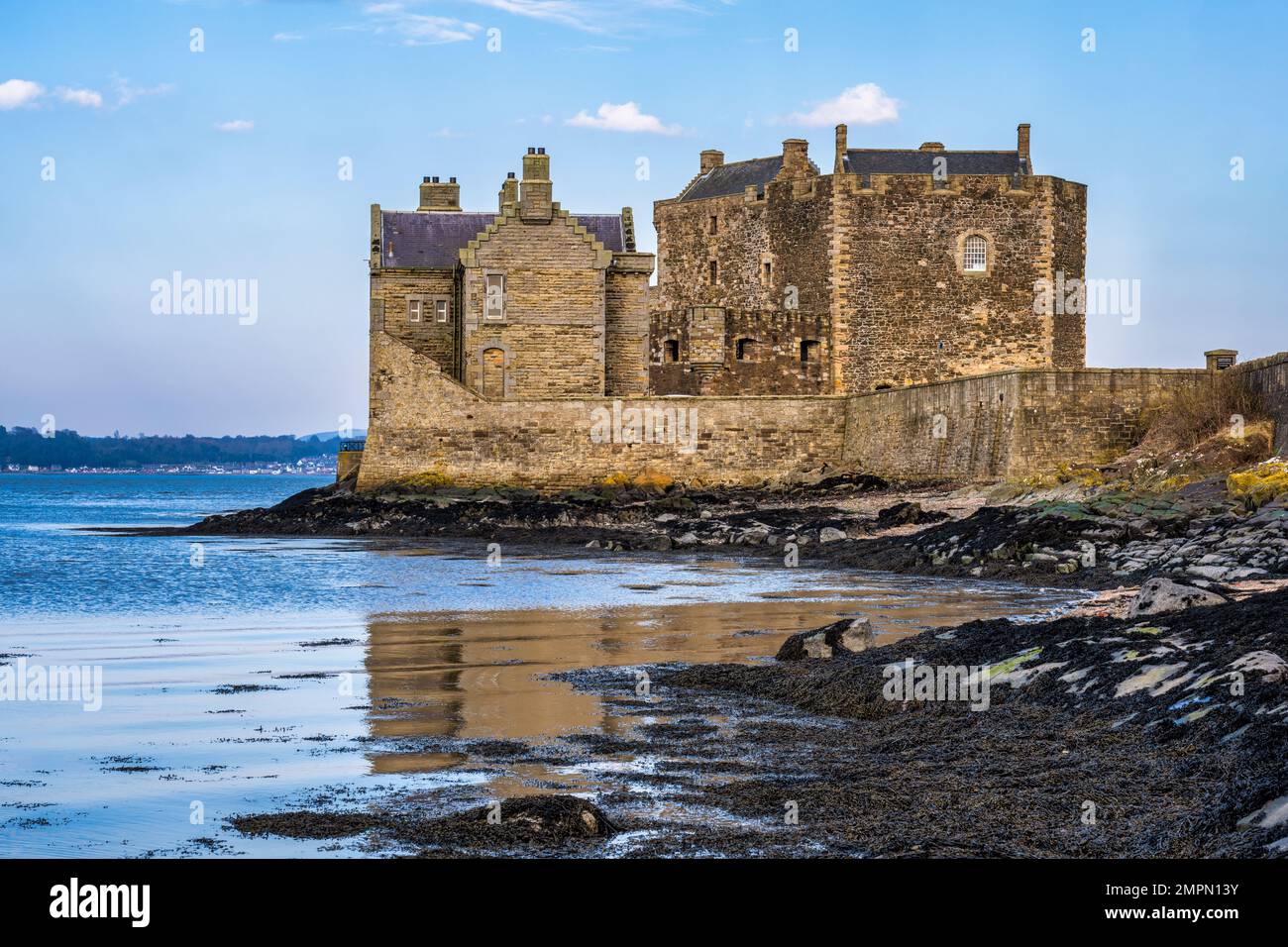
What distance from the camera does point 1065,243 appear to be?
42.6 m

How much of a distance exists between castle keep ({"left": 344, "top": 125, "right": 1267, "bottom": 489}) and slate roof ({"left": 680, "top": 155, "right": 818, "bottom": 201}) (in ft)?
0.39

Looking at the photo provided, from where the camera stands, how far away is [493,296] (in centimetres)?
3647

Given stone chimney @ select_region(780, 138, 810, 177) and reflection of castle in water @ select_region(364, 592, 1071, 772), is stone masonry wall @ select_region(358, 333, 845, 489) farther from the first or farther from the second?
reflection of castle in water @ select_region(364, 592, 1071, 772)

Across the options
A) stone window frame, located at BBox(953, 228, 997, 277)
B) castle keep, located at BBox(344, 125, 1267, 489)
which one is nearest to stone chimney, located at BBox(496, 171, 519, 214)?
castle keep, located at BBox(344, 125, 1267, 489)

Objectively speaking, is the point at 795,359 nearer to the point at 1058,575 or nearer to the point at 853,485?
the point at 853,485

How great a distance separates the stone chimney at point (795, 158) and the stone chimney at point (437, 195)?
371 inches

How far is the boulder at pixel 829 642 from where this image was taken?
1076 cm

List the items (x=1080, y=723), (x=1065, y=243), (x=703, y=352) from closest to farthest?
(x=1080, y=723), (x=703, y=352), (x=1065, y=243)

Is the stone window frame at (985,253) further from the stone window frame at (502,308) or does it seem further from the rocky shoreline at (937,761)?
the rocky shoreline at (937,761)

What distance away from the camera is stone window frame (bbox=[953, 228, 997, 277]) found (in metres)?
41.9

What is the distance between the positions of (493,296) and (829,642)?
2670 cm
